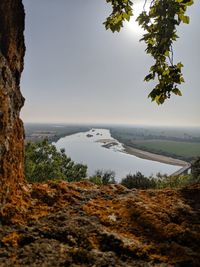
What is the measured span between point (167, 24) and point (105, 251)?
3.22m

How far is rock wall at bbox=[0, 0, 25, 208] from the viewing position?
2.67 m

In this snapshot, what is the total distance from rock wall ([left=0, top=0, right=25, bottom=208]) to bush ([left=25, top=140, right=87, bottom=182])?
29.2 meters

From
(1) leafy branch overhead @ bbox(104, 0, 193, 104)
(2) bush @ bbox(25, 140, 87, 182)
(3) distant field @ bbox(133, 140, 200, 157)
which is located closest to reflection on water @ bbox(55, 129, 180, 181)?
(3) distant field @ bbox(133, 140, 200, 157)

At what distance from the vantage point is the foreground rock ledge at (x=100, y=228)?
1.91 m

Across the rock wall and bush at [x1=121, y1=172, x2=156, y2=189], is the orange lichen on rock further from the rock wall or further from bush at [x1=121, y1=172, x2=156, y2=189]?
bush at [x1=121, y1=172, x2=156, y2=189]

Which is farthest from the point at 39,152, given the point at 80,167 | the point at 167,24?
the point at 167,24

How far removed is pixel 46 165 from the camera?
1387 inches

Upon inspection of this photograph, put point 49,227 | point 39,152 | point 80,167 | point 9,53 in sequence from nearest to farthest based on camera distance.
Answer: point 49,227 < point 9,53 < point 39,152 < point 80,167

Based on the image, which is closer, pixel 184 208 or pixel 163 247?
pixel 163 247

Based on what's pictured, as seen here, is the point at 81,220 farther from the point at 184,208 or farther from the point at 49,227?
the point at 184,208

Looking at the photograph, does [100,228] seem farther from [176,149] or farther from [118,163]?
[176,149]

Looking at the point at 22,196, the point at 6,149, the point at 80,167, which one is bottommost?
the point at 80,167

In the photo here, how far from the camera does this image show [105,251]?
6.63 ft

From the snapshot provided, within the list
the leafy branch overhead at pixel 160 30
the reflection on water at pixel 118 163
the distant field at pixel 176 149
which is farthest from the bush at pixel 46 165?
the distant field at pixel 176 149
